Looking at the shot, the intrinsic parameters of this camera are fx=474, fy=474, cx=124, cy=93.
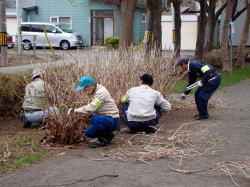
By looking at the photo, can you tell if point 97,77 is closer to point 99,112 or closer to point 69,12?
point 99,112

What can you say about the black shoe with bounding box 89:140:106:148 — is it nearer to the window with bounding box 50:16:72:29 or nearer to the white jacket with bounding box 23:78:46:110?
the white jacket with bounding box 23:78:46:110

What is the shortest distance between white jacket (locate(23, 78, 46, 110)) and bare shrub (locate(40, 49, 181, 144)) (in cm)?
26

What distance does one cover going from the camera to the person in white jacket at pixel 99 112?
730 centimetres

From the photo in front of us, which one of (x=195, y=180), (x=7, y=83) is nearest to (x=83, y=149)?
(x=195, y=180)

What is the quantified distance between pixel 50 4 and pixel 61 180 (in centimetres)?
Result: 3508

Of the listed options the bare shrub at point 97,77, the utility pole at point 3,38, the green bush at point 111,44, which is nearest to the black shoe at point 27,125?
the bare shrub at point 97,77

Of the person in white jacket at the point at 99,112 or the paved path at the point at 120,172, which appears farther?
the person in white jacket at the point at 99,112

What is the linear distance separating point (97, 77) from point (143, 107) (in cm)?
163

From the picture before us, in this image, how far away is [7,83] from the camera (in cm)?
1004

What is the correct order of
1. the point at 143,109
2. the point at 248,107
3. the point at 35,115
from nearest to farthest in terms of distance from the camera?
the point at 143,109
the point at 35,115
the point at 248,107

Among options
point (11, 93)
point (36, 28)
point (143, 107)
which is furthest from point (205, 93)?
point (36, 28)

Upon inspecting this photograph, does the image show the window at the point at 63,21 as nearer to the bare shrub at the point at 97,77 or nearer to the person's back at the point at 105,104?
the bare shrub at the point at 97,77

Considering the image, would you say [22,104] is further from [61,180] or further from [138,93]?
[61,180]

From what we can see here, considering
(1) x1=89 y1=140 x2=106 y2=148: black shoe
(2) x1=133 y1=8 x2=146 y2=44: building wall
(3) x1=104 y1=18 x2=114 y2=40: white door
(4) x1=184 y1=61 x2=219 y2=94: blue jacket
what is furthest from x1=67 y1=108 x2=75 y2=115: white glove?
(3) x1=104 y1=18 x2=114 y2=40: white door
